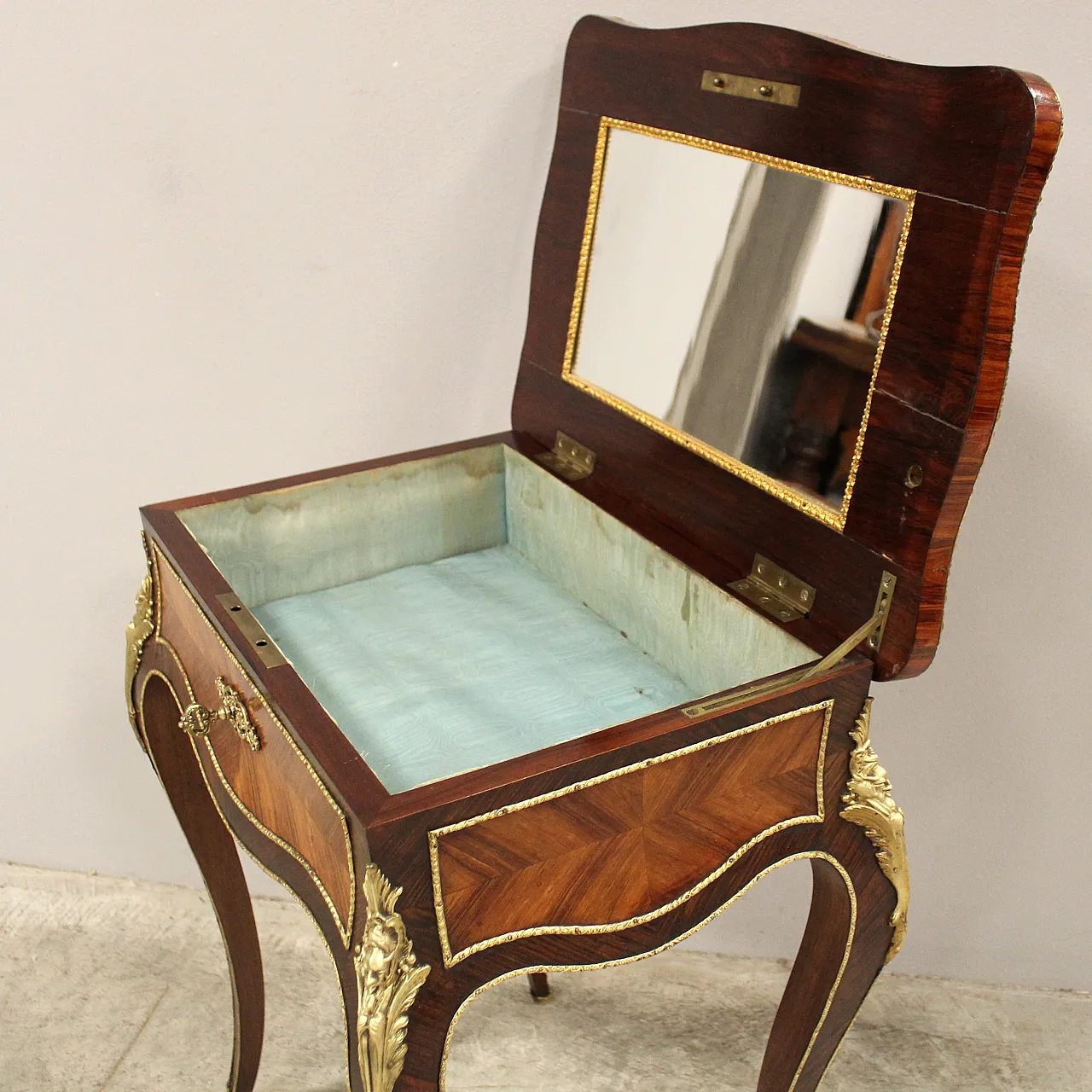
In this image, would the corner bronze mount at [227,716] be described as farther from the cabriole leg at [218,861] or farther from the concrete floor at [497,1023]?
the concrete floor at [497,1023]

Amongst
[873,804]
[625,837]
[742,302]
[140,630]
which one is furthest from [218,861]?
[742,302]

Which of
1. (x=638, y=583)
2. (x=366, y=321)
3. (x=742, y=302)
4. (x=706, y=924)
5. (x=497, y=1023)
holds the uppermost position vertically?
(x=742, y=302)

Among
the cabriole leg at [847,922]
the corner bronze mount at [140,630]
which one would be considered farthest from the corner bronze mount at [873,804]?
the corner bronze mount at [140,630]

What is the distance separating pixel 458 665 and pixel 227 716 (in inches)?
9.4

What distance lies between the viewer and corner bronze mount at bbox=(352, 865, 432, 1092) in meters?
0.78

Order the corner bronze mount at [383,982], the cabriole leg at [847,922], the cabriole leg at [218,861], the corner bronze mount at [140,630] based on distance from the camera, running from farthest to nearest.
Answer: the cabriole leg at [218,861]
the corner bronze mount at [140,630]
the cabriole leg at [847,922]
the corner bronze mount at [383,982]

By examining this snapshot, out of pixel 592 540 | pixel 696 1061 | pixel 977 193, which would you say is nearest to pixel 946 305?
pixel 977 193

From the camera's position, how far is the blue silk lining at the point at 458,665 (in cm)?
102

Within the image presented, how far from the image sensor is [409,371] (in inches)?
62.1

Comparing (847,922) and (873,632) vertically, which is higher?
(873,632)

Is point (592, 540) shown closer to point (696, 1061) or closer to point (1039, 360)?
point (1039, 360)

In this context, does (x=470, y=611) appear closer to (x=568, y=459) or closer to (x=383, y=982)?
(x=568, y=459)

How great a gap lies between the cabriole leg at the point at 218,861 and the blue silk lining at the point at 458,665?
0.65 feet

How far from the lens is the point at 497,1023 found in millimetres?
1749
